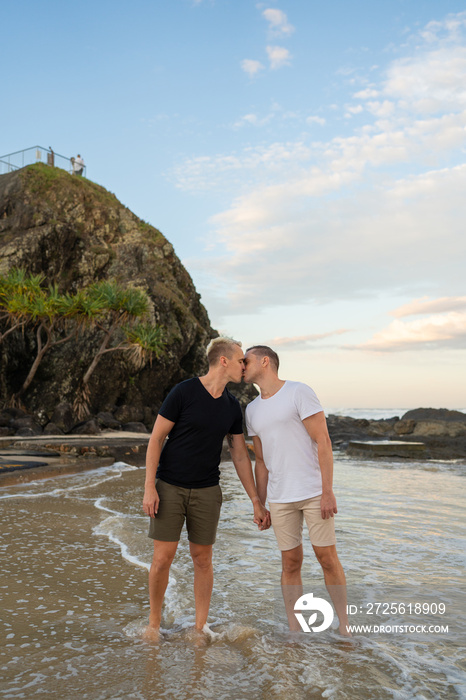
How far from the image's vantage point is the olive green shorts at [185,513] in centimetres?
344

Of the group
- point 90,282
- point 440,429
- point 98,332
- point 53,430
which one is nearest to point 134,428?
point 53,430

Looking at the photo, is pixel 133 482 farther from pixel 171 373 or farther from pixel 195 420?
pixel 171 373

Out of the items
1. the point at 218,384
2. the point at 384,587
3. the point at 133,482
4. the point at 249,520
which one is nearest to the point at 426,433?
the point at 133,482

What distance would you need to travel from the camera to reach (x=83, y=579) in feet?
15.3

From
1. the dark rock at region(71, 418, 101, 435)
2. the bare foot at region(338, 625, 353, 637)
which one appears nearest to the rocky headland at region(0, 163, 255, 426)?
the dark rock at region(71, 418, 101, 435)

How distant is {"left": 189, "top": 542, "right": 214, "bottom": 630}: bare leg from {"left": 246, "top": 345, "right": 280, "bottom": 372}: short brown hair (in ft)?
4.00

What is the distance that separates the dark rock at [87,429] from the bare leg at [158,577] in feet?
64.9

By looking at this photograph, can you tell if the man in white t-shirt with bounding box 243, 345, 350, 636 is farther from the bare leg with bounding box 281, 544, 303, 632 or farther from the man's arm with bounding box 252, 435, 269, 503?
the man's arm with bounding box 252, 435, 269, 503

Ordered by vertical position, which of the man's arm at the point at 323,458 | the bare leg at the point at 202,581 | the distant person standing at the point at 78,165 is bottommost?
the bare leg at the point at 202,581

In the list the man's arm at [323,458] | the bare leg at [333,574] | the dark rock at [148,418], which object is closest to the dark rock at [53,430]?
the dark rock at [148,418]

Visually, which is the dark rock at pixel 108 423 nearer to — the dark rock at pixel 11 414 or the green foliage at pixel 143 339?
the dark rock at pixel 11 414

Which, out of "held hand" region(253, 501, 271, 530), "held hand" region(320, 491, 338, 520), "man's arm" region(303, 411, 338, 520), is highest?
"man's arm" region(303, 411, 338, 520)

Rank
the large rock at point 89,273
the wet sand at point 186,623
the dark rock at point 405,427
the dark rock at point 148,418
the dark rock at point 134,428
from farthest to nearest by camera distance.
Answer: the large rock at point 89,273 < the dark rock at point 148,418 < the dark rock at point 405,427 < the dark rock at point 134,428 < the wet sand at point 186,623

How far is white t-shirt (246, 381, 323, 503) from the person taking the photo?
11.2 ft
